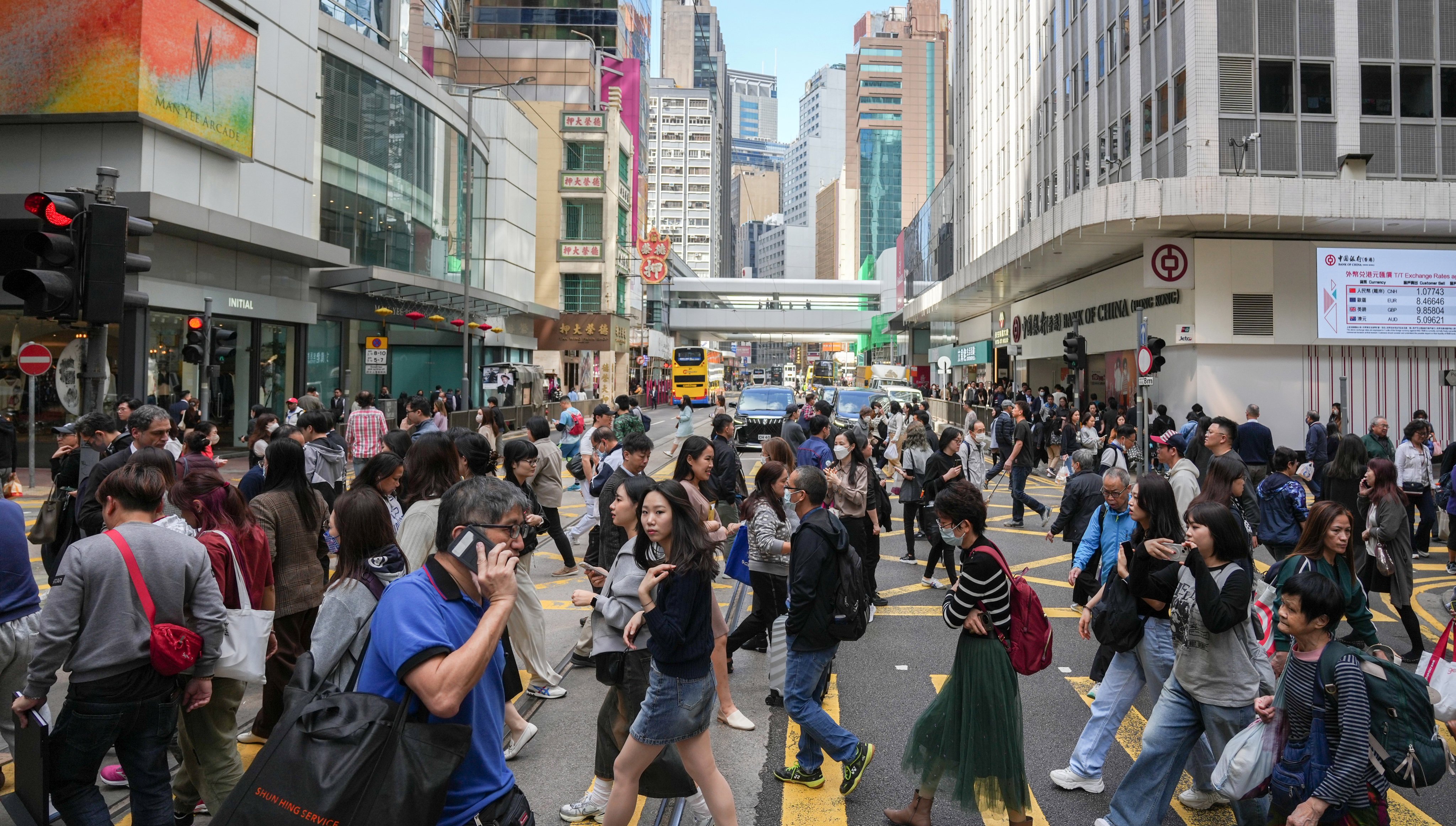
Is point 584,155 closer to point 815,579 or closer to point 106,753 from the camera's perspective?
point 815,579

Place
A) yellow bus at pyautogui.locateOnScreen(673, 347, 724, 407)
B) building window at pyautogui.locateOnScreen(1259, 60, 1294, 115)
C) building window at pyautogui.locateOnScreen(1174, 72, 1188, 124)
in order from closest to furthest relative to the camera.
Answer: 1. building window at pyautogui.locateOnScreen(1259, 60, 1294, 115)
2. building window at pyautogui.locateOnScreen(1174, 72, 1188, 124)
3. yellow bus at pyautogui.locateOnScreen(673, 347, 724, 407)

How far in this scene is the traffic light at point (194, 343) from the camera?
47.9ft

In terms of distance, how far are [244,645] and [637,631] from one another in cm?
175

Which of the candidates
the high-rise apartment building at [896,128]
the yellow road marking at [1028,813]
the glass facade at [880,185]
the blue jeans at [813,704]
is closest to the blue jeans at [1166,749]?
the yellow road marking at [1028,813]

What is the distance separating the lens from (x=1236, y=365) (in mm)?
22250

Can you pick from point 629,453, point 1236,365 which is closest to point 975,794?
point 629,453

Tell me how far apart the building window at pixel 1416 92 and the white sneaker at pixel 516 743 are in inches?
996

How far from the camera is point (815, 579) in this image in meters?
4.80

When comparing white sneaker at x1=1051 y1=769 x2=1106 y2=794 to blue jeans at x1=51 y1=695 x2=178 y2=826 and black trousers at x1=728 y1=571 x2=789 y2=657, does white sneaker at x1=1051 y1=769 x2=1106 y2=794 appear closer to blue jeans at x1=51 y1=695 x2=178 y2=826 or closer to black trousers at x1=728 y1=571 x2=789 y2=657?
black trousers at x1=728 y1=571 x2=789 y2=657

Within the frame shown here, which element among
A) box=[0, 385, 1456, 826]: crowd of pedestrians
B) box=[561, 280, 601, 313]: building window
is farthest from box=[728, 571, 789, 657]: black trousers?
box=[561, 280, 601, 313]: building window

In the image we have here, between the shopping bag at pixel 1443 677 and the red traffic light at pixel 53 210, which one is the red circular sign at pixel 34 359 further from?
the shopping bag at pixel 1443 677

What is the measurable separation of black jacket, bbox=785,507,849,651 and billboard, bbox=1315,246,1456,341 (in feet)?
68.9

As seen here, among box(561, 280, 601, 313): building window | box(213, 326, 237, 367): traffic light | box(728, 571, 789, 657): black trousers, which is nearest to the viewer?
box(728, 571, 789, 657): black trousers

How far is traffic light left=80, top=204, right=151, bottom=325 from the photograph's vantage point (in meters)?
5.93
